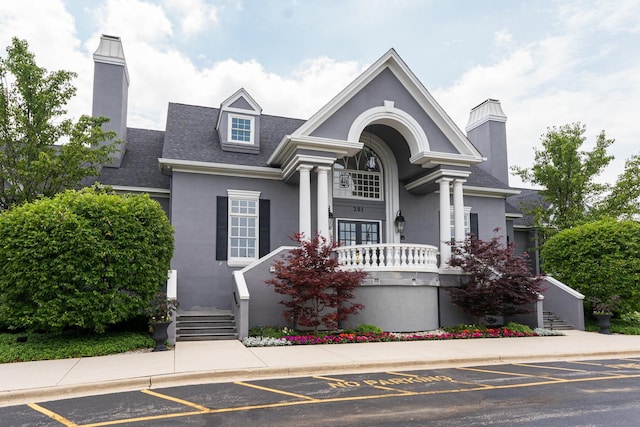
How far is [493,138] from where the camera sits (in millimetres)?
22812

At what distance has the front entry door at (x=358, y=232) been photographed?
17.5m

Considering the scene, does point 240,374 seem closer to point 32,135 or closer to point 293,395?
point 293,395

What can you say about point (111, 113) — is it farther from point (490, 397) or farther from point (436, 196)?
point (490, 397)

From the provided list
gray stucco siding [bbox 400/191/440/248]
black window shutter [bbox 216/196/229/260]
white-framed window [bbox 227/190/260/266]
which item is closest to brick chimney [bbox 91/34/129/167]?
black window shutter [bbox 216/196/229/260]

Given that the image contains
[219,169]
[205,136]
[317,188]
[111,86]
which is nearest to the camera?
[317,188]

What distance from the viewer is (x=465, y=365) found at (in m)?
9.78

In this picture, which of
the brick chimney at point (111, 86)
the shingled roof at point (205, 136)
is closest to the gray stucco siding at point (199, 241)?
the shingled roof at point (205, 136)

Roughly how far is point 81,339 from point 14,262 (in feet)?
7.14

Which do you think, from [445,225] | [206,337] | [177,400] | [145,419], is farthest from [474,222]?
[145,419]

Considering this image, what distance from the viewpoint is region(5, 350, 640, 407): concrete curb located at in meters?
7.01

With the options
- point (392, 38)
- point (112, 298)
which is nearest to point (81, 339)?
point (112, 298)

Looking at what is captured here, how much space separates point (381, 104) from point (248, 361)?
9.94 metres

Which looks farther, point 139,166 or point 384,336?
point 139,166

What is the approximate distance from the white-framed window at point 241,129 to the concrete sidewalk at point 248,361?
7.96 meters
